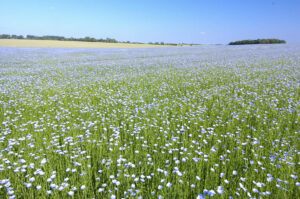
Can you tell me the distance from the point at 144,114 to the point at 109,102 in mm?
2060

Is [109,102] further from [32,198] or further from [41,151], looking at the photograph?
[32,198]

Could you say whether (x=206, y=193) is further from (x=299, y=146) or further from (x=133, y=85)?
(x=133, y=85)

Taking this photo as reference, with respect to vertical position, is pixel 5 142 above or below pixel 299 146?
below

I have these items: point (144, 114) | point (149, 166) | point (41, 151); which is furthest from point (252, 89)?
point (41, 151)

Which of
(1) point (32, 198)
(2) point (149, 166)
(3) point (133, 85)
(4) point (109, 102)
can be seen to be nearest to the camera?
(1) point (32, 198)

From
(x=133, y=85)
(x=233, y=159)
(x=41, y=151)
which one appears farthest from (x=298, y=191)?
(x=133, y=85)

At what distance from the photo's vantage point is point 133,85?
34.9 feet

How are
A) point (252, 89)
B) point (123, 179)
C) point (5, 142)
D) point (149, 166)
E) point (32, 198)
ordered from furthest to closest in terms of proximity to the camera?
point (252, 89) < point (5, 142) < point (149, 166) < point (123, 179) < point (32, 198)

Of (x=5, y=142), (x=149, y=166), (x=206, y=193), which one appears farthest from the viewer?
(x=5, y=142)

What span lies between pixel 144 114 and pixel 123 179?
3.10 meters

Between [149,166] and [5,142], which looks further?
[5,142]

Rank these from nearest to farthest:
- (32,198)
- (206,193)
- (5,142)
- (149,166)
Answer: (206,193)
(32,198)
(149,166)
(5,142)

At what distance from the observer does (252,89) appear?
896cm

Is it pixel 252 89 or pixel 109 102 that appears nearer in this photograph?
pixel 109 102
